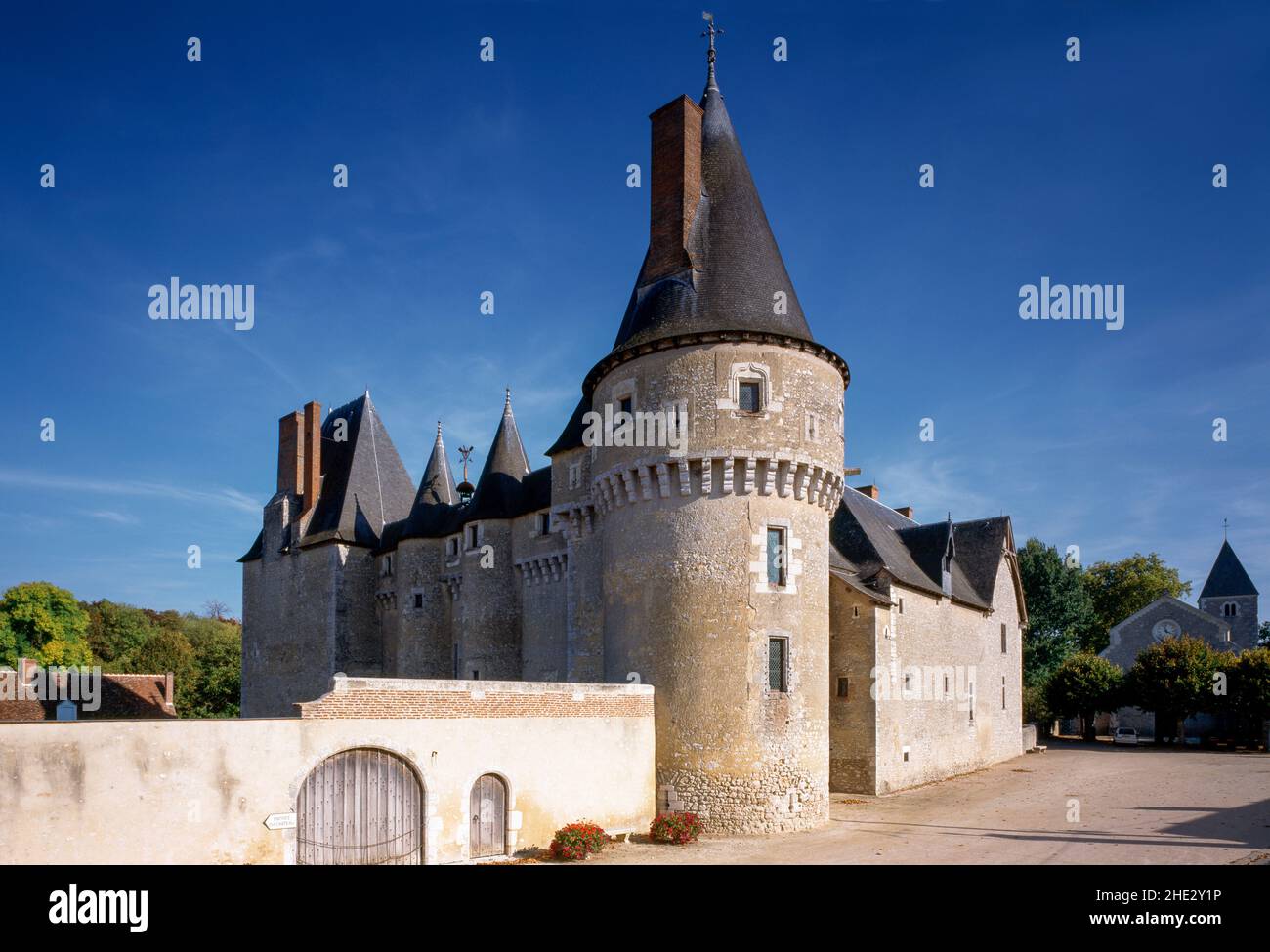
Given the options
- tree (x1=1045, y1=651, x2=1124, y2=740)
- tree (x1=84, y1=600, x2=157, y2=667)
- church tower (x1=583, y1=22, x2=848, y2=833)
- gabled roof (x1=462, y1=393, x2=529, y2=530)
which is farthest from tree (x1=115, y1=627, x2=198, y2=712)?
tree (x1=1045, y1=651, x2=1124, y2=740)

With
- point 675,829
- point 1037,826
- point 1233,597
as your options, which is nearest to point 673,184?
point 675,829

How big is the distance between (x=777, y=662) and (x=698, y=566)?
111 inches

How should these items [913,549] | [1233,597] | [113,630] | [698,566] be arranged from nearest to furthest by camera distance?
[698,566]
[913,549]
[1233,597]
[113,630]

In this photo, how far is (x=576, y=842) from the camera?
17953 mm

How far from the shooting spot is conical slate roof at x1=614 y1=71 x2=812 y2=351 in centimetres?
2191

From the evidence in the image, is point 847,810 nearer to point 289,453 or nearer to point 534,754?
point 534,754

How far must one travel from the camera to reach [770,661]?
69.2 ft

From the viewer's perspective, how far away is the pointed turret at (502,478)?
32844 millimetres

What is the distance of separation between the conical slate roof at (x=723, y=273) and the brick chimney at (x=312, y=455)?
2240cm

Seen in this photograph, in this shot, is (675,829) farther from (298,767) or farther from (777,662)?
(298,767)

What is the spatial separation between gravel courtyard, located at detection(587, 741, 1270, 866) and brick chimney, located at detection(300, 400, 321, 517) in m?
26.6
